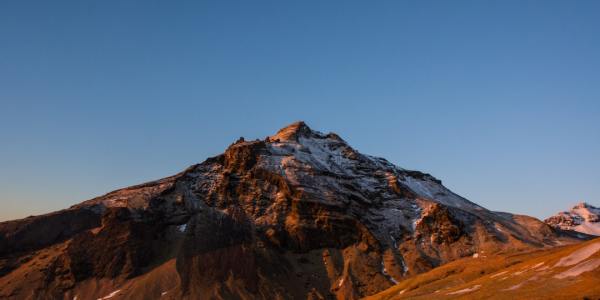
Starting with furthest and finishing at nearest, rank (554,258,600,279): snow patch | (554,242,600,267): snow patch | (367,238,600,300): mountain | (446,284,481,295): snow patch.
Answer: (446,284,481,295): snow patch < (554,242,600,267): snow patch < (554,258,600,279): snow patch < (367,238,600,300): mountain

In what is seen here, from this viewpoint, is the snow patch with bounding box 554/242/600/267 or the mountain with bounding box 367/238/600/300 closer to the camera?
the mountain with bounding box 367/238/600/300

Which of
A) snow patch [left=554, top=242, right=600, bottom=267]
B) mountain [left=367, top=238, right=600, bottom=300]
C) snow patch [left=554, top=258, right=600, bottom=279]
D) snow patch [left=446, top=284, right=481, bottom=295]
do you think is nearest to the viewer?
mountain [left=367, top=238, right=600, bottom=300]

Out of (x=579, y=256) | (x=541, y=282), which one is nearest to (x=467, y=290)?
(x=541, y=282)

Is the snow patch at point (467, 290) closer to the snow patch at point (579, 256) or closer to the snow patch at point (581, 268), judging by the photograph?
the snow patch at point (579, 256)

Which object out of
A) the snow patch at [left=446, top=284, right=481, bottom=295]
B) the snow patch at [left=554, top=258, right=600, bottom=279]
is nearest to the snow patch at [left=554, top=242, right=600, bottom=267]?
the snow patch at [left=554, top=258, right=600, bottom=279]

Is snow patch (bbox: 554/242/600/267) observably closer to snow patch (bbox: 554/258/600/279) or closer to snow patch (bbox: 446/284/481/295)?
snow patch (bbox: 554/258/600/279)

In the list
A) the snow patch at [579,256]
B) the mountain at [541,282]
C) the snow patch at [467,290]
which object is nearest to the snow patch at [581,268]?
the mountain at [541,282]

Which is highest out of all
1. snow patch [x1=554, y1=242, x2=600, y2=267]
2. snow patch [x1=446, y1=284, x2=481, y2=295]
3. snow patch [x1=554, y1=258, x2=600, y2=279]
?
snow patch [x1=554, y1=242, x2=600, y2=267]

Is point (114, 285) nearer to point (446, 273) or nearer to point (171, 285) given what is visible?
point (171, 285)

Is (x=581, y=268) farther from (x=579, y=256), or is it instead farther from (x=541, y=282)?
(x=579, y=256)

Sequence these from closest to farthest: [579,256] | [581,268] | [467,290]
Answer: [581,268] < [579,256] < [467,290]

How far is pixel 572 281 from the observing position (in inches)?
3489

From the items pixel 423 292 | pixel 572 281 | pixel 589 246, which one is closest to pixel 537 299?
pixel 572 281

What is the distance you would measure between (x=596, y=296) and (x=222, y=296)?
140 m
